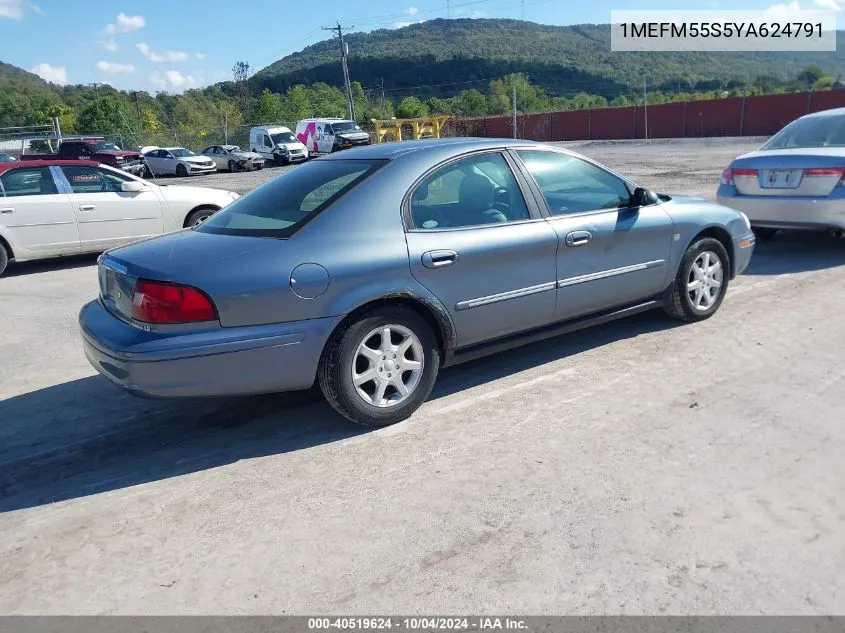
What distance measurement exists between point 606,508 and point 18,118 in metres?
80.7

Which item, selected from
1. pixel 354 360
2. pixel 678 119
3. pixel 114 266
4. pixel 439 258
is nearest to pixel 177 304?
pixel 114 266

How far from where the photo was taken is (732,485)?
3.20 m

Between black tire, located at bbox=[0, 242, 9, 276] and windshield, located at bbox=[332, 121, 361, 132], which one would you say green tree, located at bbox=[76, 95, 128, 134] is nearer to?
windshield, located at bbox=[332, 121, 361, 132]

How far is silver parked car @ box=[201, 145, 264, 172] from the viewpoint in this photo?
33188mm

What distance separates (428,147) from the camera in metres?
4.40

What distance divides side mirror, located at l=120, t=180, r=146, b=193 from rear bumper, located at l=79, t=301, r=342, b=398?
21.0 ft

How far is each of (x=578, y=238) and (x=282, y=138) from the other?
32765 millimetres

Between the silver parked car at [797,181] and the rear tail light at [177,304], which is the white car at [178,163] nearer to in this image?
the silver parked car at [797,181]

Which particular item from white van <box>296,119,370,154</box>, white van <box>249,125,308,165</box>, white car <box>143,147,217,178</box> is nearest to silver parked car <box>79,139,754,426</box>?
white car <box>143,147,217,178</box>

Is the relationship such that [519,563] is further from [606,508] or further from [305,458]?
[305,458]

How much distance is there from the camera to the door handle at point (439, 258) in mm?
3932

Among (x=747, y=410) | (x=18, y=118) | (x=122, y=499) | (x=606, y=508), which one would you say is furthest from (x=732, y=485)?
(x=18, y=118)

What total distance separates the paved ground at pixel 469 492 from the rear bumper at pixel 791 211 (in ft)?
8.89
